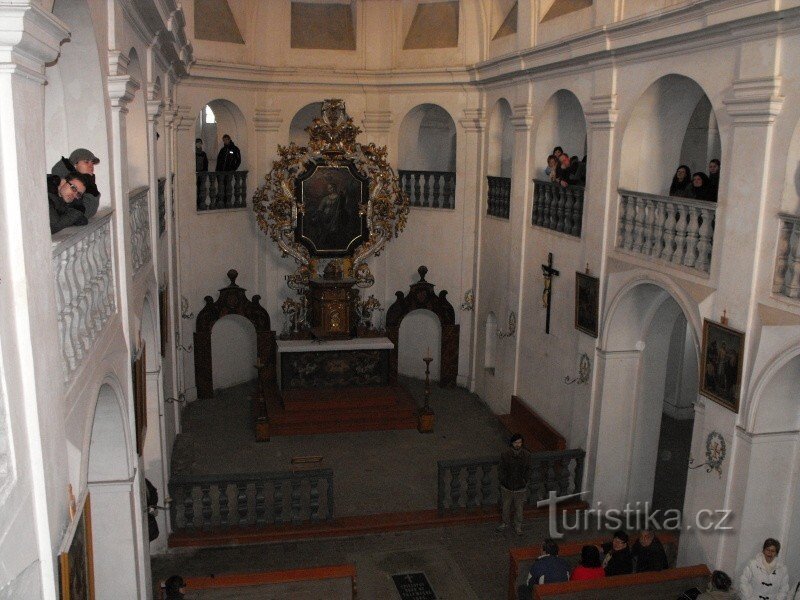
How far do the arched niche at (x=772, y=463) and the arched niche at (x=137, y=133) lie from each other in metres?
7.88

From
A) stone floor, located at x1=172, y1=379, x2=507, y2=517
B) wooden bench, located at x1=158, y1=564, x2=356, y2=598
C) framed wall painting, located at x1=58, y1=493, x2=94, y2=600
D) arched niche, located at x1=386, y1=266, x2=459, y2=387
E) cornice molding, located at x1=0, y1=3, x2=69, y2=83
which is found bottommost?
stone floor, located at x1=172, y1=379, x2=507, y2=517

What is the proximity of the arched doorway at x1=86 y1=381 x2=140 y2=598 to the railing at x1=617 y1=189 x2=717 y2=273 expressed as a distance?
6.76 metres

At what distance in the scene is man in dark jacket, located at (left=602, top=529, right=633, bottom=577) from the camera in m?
8.88

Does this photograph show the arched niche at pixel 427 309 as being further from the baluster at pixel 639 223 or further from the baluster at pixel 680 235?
the baluster at pixel 680 235

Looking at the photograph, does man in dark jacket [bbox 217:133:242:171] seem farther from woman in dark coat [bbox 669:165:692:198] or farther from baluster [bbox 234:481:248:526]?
woman in dark coat [bbox 669:165:692:198]

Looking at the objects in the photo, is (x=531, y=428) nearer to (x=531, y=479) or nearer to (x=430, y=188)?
(x=531, y=479)

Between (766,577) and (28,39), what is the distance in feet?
26.9

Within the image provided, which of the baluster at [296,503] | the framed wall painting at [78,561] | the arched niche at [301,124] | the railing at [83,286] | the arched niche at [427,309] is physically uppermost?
the arched niche at [301,124]

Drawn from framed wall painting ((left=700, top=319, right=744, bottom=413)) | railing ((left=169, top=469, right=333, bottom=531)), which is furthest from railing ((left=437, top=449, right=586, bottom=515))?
framed wall painting ((left=700, top=319, right=744, bottom=413))

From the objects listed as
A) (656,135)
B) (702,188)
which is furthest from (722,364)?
(656,135)

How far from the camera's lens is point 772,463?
867 centimetres

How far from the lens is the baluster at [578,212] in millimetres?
12438

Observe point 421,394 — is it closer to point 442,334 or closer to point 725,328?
point 442,334

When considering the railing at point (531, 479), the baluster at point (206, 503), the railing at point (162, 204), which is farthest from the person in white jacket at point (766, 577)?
the railing at point (162, 204)
